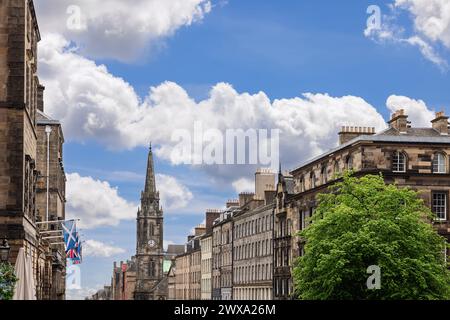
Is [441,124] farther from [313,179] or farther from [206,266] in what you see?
[206,266]

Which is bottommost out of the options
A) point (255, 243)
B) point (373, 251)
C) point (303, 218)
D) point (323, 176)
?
point (373, 251)

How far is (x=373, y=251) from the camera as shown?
52.3 m

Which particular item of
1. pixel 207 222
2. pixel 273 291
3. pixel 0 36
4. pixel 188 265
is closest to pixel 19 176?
pixel 0 36

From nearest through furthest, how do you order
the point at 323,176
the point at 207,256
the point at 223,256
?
the point at 323,176, the point at 223,256, the point at 207,256

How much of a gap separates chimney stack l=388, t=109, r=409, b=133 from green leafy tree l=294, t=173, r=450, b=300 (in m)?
13.4

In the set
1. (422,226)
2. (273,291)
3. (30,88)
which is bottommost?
(273,291)

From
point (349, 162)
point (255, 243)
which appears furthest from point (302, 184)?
point (255, 243)

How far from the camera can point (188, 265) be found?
548 feet

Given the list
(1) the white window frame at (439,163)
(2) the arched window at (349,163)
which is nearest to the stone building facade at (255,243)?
(2) the arched window at (349,163)

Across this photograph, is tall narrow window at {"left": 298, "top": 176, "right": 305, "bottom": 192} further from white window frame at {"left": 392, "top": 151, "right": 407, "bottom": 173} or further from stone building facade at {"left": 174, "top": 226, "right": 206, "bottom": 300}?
stone building facade at {"left": 174, "top": 226, "right": 206, "bottom": 300}

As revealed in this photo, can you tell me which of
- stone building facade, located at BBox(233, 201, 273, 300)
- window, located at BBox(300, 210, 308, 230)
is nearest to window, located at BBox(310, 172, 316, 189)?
window, located at BBox(300, 210, 308, 230)

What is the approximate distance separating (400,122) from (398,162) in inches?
149
